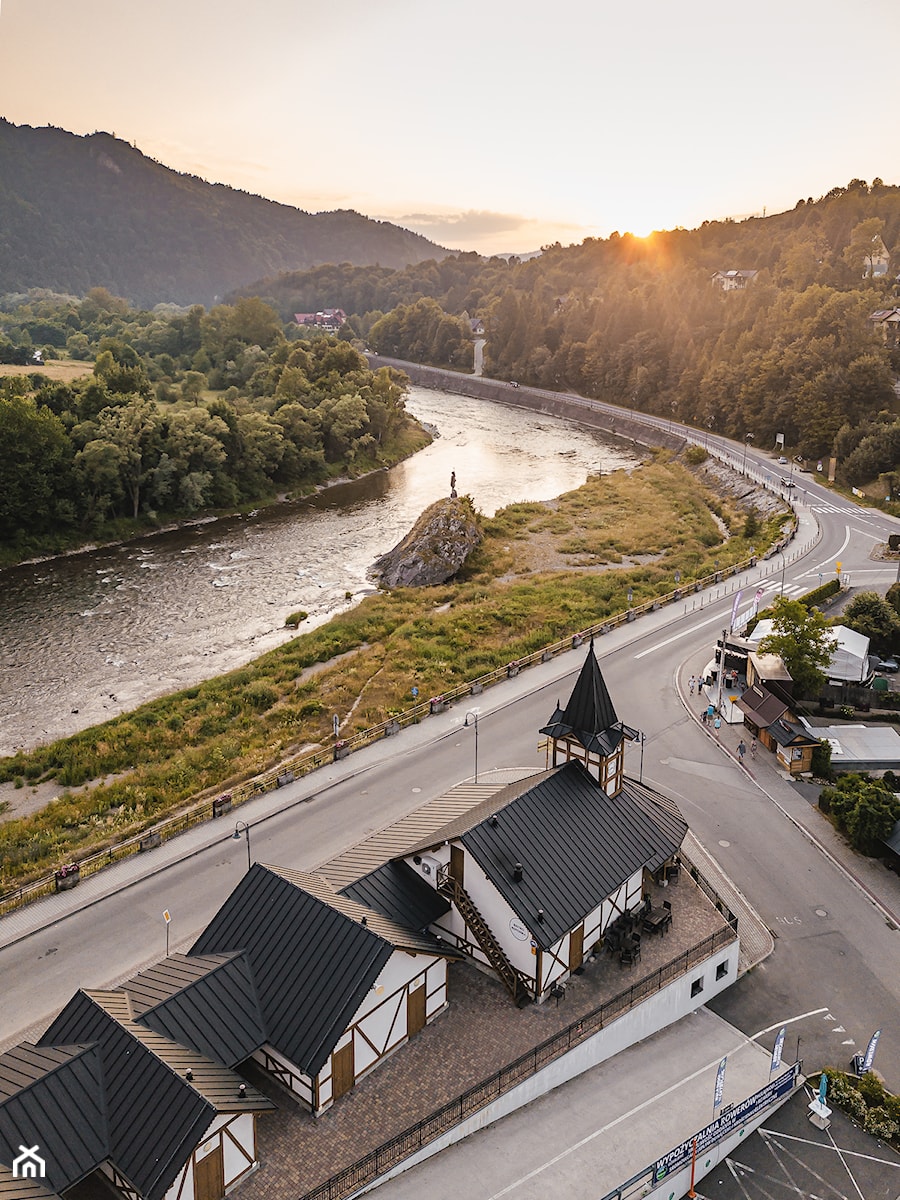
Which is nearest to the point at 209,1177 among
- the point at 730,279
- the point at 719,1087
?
the point at 719,1087

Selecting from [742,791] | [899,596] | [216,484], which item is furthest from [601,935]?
[216,484]

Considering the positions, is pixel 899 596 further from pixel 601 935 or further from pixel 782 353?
pixel 782 353

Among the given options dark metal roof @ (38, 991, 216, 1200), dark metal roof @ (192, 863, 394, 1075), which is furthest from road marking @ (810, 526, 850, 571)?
dark metal roof @ (38, 991, 216, 1200)

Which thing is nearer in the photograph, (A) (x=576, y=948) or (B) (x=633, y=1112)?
(B) (x=633, y=1112)

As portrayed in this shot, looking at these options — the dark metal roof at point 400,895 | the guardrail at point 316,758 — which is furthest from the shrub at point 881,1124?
the guardrail at point 316,758

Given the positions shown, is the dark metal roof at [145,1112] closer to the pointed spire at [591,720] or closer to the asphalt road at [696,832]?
the asphalt road at [696,832]

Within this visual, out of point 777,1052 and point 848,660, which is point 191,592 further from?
point 777,1052
